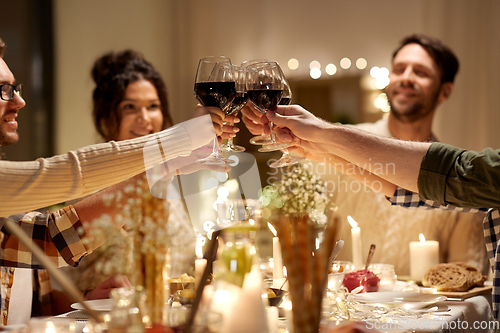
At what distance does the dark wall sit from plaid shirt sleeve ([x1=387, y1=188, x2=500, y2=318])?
2648 millimetres

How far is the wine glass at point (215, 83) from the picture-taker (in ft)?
4.15

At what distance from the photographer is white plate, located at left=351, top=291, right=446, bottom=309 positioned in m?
1.17

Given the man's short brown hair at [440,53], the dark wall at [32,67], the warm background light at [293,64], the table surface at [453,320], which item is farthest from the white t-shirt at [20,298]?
the warm background light at [293,64]

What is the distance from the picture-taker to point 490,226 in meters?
1.41

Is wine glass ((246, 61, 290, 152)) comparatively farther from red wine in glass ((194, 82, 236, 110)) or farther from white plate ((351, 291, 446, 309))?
white plate ((351, 291, 446, 309))

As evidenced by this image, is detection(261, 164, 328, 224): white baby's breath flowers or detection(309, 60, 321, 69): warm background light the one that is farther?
detection(309, 60, 321, 69): warm background light

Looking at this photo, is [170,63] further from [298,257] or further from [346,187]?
[298,257]

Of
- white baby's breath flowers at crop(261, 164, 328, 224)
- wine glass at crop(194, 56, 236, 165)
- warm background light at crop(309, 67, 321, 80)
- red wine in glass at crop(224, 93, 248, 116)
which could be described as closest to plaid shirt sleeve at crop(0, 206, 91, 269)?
wine glass at crop(194, 56, 236, 165)

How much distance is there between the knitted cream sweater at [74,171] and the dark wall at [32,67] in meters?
2.29

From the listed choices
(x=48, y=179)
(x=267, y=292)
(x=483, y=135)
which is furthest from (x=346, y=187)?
(x=48, y=179)

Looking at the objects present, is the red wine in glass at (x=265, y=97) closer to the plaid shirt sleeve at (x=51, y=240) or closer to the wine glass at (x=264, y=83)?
the wine glass at (x=264, y=83)

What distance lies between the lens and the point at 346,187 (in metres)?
2.58

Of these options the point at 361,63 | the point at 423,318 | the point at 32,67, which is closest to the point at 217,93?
the point at 423,318

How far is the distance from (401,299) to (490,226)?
0.44m
